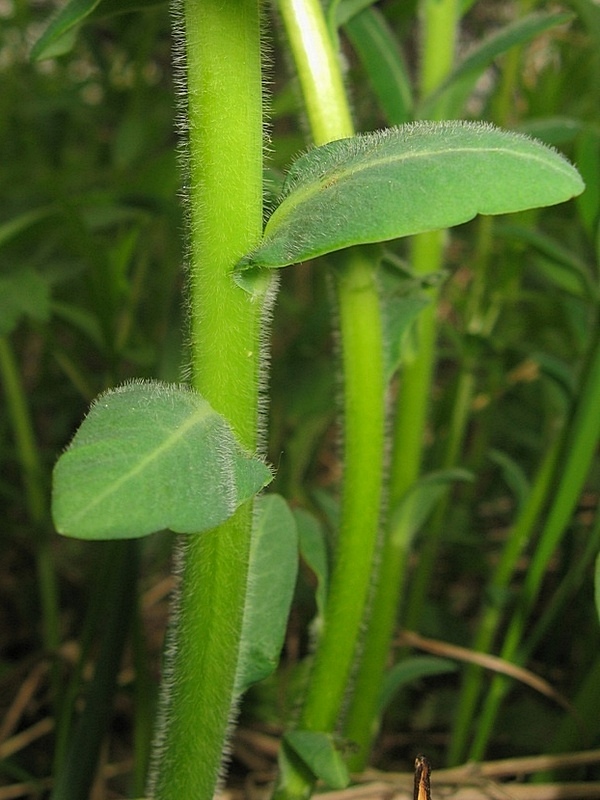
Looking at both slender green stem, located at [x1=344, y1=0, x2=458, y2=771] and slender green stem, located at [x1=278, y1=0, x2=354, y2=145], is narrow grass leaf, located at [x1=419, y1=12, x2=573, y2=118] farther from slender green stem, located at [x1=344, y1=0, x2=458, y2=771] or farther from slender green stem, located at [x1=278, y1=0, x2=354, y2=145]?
slender green stem, located at [x1=278, y1=0, x2=354, y2=145]

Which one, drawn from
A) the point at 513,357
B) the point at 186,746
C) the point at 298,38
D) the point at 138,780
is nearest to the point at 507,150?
the point at 298,38

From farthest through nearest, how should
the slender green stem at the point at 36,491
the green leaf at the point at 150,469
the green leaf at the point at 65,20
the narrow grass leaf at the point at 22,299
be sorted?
the slender green stem at the point at 36,491, the narrow grass leaf at the point at 22,299, the green leaf at the point at 65,20, the green leaf at the point at 150,469

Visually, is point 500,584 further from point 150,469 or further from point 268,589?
point 150,469

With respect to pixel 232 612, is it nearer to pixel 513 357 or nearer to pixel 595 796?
pixel 595 796

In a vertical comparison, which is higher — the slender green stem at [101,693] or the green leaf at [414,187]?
the green leaf at [414,187]

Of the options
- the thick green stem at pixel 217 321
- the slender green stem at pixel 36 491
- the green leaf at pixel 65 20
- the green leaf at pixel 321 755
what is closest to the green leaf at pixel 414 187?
the thick green stem at pixel 217 321

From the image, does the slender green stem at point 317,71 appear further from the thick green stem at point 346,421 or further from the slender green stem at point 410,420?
the slender green stem at point 410,420

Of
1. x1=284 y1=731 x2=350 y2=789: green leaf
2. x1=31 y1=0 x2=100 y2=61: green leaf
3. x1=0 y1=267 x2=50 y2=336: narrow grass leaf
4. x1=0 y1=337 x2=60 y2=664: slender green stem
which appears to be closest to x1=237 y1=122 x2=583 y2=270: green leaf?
x1=31 y1=0 x2=100 y2=61: green leaf
